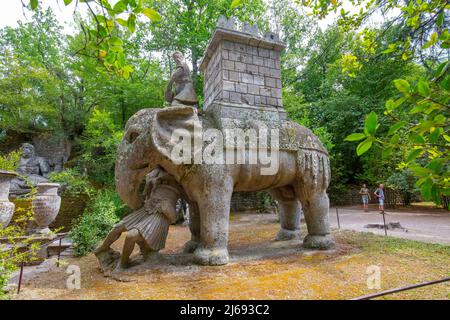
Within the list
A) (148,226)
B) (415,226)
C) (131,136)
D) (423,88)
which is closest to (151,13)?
(423,88)

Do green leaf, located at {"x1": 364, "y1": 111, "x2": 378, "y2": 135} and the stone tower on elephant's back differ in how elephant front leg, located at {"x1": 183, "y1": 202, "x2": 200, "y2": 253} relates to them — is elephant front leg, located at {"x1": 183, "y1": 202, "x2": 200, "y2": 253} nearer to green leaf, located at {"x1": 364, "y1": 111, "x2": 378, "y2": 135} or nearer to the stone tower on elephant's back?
the stone tower on elephant's back

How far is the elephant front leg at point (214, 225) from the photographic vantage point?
3674 mm

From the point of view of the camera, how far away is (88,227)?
18.6ft

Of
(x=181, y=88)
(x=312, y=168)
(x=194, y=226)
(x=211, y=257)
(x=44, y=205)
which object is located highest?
(x=181, y=88)

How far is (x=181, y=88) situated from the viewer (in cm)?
439

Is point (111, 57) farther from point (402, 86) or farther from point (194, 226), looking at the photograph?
point (194, 226)

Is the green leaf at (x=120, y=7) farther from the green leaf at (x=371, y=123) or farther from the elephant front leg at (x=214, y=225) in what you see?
the elephant front leg at (x=214, y=225)

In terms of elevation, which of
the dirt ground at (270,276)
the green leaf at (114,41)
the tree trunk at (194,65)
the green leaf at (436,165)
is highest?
the tree trunk at (194,65)

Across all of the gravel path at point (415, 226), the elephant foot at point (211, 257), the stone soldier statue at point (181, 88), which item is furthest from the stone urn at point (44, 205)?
the gravel path at point (415, 226)

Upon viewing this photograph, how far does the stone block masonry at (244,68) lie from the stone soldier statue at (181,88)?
42 cm

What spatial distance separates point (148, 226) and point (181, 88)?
2306 millimetres

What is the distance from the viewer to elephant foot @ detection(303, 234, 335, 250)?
4367 millimetres

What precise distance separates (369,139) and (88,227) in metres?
6.00
